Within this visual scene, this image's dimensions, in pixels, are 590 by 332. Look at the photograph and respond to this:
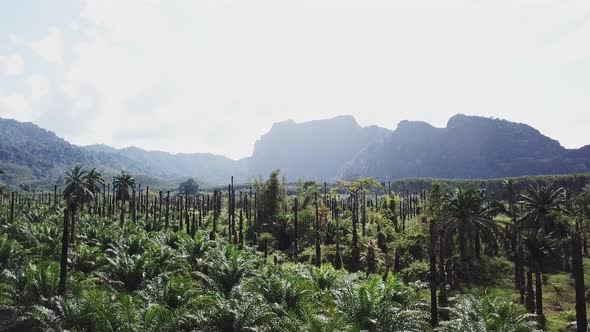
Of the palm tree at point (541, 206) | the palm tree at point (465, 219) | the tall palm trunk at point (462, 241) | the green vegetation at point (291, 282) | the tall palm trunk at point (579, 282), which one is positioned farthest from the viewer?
the tall palm trunk at point (462, 241)

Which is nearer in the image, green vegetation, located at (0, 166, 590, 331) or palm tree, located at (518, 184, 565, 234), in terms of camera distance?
green vegetation, located at (0, 166, 590, 331)

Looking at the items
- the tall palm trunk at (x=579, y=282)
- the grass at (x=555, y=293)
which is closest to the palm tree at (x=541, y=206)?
the grass at (x=555, y=293)

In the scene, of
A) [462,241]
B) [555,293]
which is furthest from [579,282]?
[462,241]

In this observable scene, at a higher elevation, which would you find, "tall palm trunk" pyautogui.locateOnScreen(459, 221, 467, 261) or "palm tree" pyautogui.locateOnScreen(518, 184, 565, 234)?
"palm tree" pyautogui.locateOnScreen(518, 184, 565, 234)

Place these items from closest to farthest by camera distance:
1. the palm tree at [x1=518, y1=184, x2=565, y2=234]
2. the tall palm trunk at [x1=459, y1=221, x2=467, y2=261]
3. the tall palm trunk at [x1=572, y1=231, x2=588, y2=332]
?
the tall palm trunk at [x1=572, y1=231, x2=588, y2=332] → the palm tree at [x1=518, y1=184, x2=565, y2=234] → the tall palm trunk at [x1=459, y1=221, x2=467, y2=261]

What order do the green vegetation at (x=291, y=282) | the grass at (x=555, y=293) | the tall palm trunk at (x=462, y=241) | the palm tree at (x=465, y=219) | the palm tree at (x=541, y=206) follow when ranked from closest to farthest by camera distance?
the green vegetation at (x=291, y=282), the grass at (x=555, y=293), the palm tree at (x=541, y=206), the palm tree at (x=465, y=219), the tall palm trunk at (x=462, y=241)

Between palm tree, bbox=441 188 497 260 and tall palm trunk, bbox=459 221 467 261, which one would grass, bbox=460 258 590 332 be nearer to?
tall palm trunk, bbox=459 221 467 261

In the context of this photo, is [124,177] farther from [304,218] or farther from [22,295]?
[22,295]

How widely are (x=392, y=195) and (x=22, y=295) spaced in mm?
61648

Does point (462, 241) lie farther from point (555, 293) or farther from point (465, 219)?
point (555, 293)

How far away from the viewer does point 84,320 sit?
16.3 meters

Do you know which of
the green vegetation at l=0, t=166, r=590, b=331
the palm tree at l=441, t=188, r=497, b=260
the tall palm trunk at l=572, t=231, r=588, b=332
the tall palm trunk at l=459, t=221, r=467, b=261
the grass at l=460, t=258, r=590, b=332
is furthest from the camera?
the tall palm trunk at l=459, t=221, r=467, b=261

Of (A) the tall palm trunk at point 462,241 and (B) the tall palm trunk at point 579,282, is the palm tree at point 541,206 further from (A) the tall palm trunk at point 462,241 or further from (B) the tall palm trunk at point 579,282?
(B) the tall palm trunk at point 579,282

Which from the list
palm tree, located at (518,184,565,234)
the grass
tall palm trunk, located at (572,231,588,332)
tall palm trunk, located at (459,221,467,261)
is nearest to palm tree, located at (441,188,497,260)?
tall palm trunk, located at (459,221,467,261)
